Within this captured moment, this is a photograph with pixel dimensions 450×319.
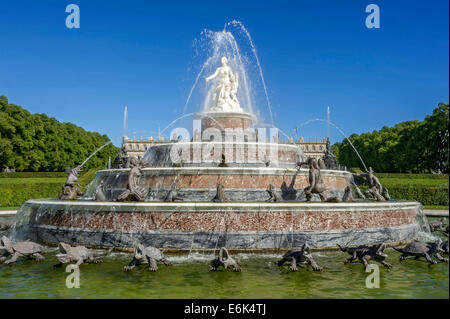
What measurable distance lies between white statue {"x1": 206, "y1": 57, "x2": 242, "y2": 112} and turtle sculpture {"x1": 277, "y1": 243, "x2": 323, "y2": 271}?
53.6 feet

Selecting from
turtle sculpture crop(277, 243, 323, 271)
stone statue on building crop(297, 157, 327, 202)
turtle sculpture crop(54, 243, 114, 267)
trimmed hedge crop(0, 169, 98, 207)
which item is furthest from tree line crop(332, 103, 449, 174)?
trimmed hedge crop(0, 169, 98, 207)

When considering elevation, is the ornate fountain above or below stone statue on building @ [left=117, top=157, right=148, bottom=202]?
below

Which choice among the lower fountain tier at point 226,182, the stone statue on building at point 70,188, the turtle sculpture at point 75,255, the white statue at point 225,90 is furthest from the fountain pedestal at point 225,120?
the turtle sculpture at point 75,255

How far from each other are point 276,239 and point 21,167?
5311cm

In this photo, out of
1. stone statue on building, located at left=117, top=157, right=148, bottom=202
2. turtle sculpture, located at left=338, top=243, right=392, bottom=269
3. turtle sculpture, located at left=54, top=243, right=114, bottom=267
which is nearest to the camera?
turtle sculpture, located at left=54, top=243, right=114, bottom=267

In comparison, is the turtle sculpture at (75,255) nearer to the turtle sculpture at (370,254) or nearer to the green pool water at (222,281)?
the green pool water at (222,281)

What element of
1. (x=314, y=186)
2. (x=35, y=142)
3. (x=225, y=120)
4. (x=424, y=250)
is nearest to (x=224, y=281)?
(x=424, y=250)

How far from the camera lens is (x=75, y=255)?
10688 millimetres

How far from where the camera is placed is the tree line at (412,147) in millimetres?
50812

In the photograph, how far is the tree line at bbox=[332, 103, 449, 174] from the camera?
5081 cm

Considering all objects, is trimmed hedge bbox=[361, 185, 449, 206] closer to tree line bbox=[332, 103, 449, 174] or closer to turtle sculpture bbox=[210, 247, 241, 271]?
tree line bbox=[332, 103, 449, 174]
